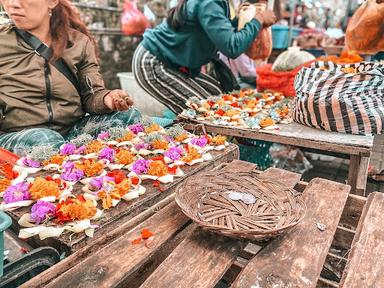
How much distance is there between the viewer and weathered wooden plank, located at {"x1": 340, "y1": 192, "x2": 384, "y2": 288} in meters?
1.04

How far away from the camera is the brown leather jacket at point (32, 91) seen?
2.13 metres

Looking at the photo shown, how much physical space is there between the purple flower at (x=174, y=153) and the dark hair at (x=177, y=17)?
Result: 152cm

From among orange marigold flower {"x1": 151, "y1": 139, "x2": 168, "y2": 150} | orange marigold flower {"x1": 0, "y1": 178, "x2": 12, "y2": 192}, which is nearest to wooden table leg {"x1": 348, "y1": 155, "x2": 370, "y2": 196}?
orange marigold flower {"x1": 151, "y1": 139, "x2": 168, "y2": 150}

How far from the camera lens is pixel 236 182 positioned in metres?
1.49

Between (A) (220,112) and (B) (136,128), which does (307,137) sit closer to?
(A) (220,112)

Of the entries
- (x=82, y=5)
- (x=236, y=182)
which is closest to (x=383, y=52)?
(x=236, y=182)

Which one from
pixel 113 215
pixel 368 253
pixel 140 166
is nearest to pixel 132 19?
pixel 140 166

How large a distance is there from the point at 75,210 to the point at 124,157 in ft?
1.84

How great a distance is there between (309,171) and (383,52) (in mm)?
1405

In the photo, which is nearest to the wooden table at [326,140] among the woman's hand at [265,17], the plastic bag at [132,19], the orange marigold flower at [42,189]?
the woman's hand at [265,17]

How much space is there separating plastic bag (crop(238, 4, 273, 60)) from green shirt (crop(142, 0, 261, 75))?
13cm

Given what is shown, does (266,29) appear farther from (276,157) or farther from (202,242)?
(202,242)

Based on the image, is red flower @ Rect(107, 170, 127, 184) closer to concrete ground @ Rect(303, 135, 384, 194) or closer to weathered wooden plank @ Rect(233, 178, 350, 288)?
weathered wooden plank @ Rect(233, 178, 350, 288)

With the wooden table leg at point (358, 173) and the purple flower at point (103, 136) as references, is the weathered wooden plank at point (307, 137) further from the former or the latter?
the purple flower at point (103, 136)
